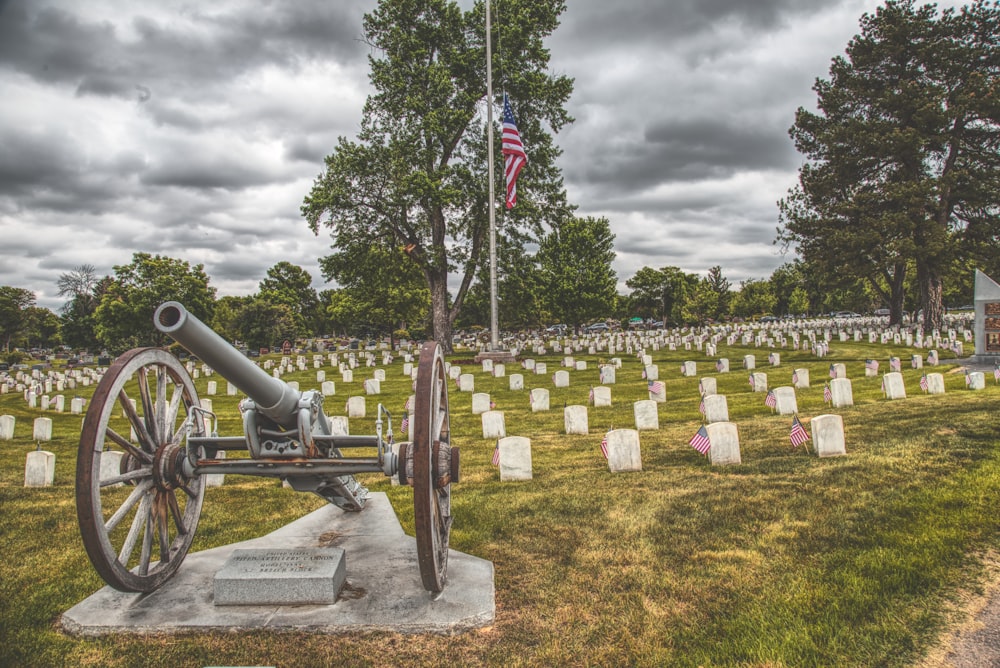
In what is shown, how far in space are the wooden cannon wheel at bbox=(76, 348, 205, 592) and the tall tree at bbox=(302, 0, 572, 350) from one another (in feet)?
78.1

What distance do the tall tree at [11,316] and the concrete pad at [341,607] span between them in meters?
70.6

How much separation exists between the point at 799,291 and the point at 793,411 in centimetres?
8260

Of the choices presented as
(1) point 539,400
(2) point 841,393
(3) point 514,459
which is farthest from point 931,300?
(3) point 514,459

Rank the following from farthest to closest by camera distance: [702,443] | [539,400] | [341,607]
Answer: [539,400]
[702,443]
[341,607]

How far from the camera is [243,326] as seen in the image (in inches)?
1800

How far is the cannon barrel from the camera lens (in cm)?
340

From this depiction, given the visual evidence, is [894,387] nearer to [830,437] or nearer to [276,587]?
[830,437]

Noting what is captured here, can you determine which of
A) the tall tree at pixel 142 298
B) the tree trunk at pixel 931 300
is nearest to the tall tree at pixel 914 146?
the tree trunk at pixel 931 300

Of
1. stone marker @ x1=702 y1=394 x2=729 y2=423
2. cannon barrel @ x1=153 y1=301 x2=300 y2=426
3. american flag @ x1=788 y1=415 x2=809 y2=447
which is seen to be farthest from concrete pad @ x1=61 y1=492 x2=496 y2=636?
stone marker @ x1=702 y1=394 x2=729 y2=423

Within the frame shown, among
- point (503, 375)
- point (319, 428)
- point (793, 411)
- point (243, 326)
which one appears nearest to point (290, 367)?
point (503, 375)

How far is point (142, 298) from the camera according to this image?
119 feet

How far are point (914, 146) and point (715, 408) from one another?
98.3 feet

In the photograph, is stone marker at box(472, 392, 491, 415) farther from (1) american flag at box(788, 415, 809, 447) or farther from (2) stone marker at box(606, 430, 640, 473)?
(1) american flag at box(788, 415, 809, 447)

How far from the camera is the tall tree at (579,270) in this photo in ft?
133
